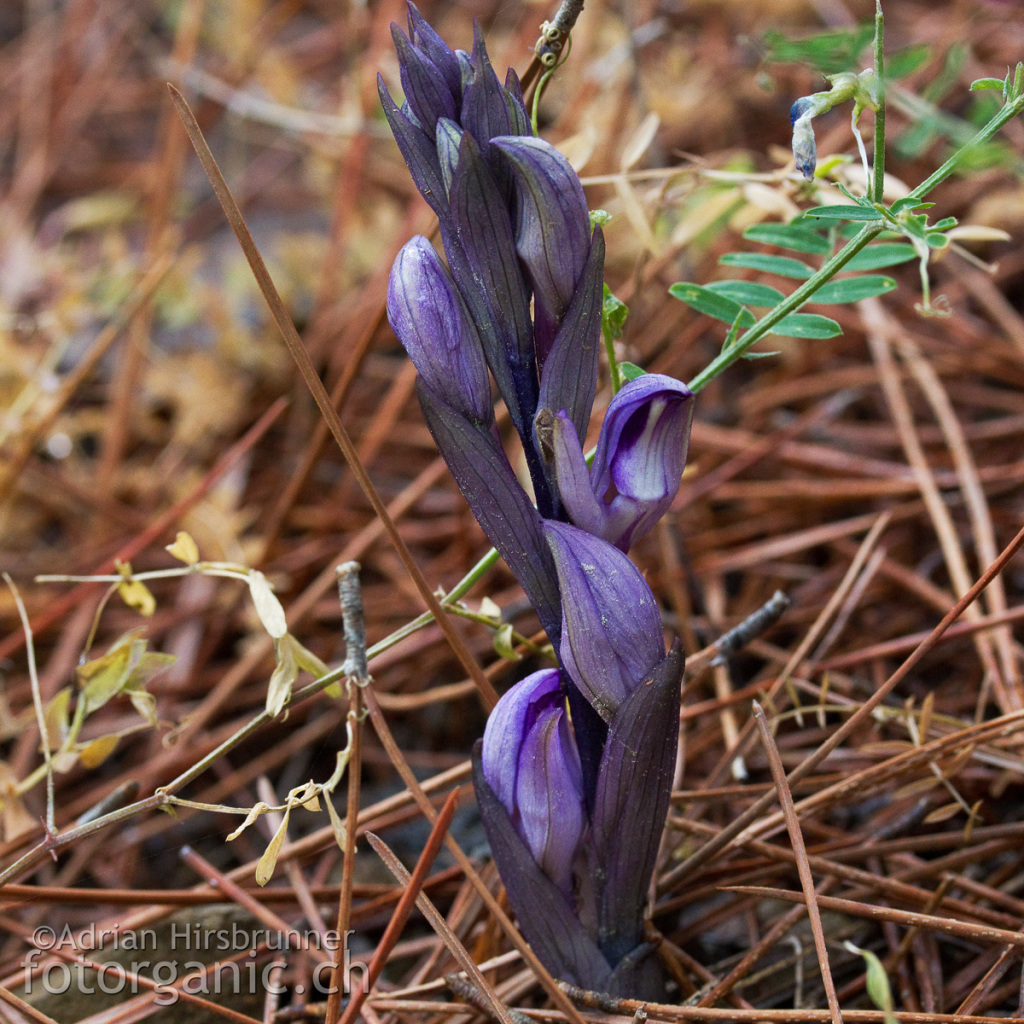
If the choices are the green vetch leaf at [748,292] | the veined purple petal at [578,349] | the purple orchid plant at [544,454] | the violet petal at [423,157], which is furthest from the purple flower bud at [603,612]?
the green vetch leaf at [748,292]

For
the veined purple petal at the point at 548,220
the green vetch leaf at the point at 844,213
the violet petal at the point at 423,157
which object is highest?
the violet petal at the point at 423,157

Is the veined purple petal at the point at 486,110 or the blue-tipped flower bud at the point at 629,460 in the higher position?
the veined purple petal at the point at 486,110

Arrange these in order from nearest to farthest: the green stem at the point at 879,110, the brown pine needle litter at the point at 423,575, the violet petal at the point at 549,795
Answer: the green stem at the point at 879,110 < the violet petal at the point at 549,795 < the brown pine needle litter at the point at 423,575

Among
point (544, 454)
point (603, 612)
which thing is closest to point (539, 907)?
point (603, 612)

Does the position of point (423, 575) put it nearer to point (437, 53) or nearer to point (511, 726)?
point (511, 726)

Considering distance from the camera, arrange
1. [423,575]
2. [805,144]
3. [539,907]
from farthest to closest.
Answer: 1. [423,575]
2. [539,907]
3. [805,144]

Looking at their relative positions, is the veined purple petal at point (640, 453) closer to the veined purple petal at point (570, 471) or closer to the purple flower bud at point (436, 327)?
the veined purple petal at point (570, 471)
